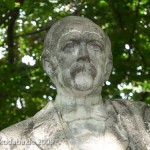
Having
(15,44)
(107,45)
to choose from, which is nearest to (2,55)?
(15,44)

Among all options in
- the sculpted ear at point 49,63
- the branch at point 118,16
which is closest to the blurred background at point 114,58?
the branch at point 118,16

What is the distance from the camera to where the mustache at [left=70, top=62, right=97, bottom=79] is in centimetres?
383

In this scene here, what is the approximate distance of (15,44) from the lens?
941 centimetres

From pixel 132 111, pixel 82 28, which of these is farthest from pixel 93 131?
pixel 82 28

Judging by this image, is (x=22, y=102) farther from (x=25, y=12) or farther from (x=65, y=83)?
(x=65, y=83)

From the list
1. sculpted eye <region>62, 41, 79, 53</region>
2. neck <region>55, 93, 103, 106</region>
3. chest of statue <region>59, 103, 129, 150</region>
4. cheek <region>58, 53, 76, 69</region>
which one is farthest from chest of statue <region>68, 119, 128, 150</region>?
sculpted eye <region>62, 41, 79, 53</region>

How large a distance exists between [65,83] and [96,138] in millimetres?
451

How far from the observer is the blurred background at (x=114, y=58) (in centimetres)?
810

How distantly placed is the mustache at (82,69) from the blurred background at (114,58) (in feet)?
13.2

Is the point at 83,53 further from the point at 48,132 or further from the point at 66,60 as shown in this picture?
the point at 48,132

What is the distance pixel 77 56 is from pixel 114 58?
4.48 meters

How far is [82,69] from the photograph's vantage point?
3.83 meters

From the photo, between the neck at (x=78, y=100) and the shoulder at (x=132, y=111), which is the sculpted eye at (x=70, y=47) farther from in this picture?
the shoulder at (x=132, y=111)

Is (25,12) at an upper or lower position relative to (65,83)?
lower
